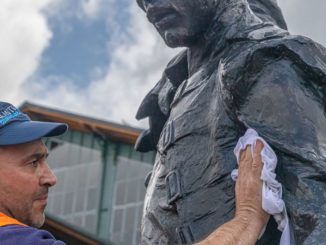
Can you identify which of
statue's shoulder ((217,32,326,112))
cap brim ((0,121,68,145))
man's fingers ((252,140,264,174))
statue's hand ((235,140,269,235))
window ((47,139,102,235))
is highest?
statue's shoulder ((217,32,326,112))

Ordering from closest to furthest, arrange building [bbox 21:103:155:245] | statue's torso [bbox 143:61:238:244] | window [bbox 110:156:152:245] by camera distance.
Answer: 1. statue's torso [bbox 143:61:238:244]
2. window [bbox 110:156:152:245]
3. building [bbox 21:103:155:245]

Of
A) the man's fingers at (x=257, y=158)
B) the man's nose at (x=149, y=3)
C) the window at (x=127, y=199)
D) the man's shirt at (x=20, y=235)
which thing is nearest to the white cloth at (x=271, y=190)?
the man's fingers at (x=257, y=158)

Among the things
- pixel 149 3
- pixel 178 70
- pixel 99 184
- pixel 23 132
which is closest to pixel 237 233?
pixel 23 132

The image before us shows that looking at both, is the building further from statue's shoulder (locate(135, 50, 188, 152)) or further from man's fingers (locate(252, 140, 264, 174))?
man's fingers (locate(252, 140, 264, 174))

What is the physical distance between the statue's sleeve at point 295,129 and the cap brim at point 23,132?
3.16 ft

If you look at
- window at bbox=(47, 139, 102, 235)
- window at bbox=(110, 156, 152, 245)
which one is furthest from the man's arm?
window at bbox=(47, 139, 102, 235)

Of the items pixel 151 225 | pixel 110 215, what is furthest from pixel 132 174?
pixel 151 225

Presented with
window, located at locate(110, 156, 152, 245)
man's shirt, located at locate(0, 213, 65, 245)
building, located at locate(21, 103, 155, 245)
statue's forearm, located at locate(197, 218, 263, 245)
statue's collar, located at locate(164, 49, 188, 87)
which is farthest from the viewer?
building, located at locate(21, 103, 155, 245)

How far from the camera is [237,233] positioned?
3.69 metres

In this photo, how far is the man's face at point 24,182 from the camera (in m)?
3.38

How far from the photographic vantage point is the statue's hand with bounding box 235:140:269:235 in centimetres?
380

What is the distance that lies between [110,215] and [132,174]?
4.24ft

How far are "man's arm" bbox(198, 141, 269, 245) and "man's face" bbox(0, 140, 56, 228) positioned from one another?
693 millimetres

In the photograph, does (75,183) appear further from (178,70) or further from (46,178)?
(46,178)
